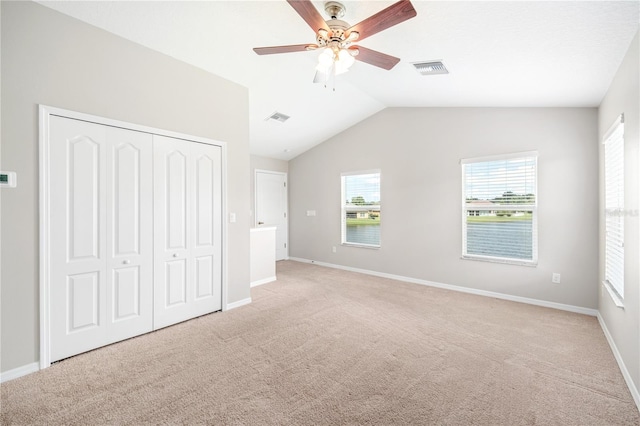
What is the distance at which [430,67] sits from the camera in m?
3.12

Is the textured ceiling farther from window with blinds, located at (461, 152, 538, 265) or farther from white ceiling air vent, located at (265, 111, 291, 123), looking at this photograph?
window with blinds, located at (461, 152, 538, 265)

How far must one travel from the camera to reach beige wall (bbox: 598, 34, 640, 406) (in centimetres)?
201

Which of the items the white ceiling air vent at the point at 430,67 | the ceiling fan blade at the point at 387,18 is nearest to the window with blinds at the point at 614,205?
the white ceiling air vent at the point at 430,67

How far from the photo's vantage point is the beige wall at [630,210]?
2.01 m

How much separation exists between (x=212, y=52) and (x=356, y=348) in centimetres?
350

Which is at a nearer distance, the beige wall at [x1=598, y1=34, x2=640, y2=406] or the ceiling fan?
the ceiling fan

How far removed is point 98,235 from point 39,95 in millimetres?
1260

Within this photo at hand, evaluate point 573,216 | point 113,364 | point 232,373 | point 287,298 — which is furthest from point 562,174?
point 113,364

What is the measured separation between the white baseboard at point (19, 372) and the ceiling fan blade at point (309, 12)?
338 centimetres

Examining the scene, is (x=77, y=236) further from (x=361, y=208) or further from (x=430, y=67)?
(x=361, y=208)

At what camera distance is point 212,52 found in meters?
3.21

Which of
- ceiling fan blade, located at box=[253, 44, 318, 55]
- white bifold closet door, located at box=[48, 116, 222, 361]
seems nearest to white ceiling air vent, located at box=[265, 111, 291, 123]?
white bifold closet door, located at box=[48, 116, 222, 361]

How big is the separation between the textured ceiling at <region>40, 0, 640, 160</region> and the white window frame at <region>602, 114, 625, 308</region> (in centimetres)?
56

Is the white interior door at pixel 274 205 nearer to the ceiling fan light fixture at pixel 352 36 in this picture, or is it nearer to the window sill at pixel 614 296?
the ceiling fan light fixture at pixel 352 36
